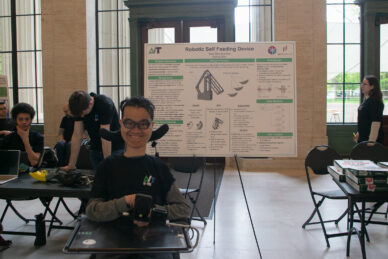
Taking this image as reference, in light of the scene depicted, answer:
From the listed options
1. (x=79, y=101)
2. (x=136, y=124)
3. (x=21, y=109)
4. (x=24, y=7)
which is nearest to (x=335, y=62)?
(x=79, y=101)

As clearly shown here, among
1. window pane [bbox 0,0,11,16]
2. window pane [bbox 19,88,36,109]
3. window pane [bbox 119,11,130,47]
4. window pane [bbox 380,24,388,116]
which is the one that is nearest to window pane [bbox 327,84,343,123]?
window pane [bbox 380,24,388,116]

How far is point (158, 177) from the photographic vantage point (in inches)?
78.5

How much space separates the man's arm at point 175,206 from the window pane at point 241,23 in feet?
21.7

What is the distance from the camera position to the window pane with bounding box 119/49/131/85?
27.6 feet

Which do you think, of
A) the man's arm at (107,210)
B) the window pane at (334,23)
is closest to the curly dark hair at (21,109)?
the man's arm at (107,210)

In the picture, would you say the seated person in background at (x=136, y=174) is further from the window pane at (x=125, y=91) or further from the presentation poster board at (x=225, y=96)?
the window pane at (x=125, y=91)

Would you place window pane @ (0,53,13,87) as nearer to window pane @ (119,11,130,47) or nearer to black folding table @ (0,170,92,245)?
window pane @ (119,11,130,47)

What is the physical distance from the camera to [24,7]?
8547 millimetres

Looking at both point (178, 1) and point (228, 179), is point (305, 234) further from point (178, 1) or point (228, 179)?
point (178, 1)

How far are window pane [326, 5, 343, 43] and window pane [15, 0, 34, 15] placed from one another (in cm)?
659

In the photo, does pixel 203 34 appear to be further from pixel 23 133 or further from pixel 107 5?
pixel 23 133

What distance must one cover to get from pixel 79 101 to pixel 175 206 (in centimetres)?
206

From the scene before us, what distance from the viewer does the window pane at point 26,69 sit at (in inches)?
335

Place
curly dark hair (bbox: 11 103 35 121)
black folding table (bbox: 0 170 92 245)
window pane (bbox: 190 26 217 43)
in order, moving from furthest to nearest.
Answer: window pane (bbox: 190 26 217 43) < curly dark hair (bbox: 11 103 35 121) < black folding table (bbox: 0 170 92 245)
